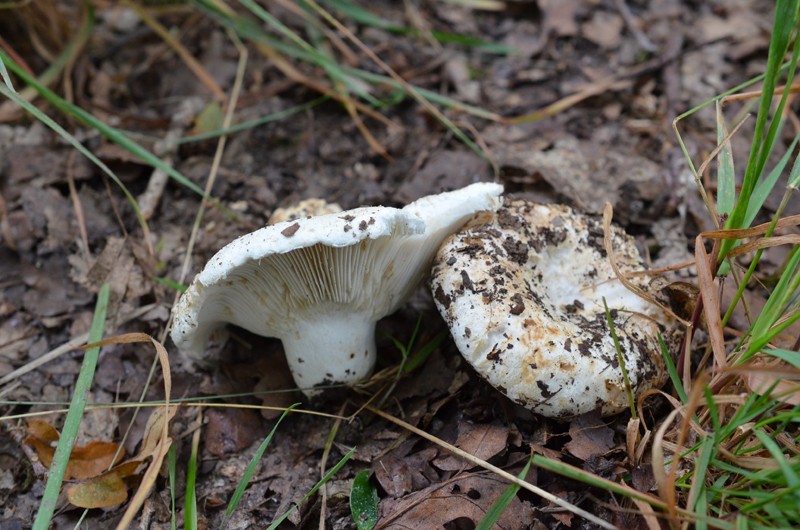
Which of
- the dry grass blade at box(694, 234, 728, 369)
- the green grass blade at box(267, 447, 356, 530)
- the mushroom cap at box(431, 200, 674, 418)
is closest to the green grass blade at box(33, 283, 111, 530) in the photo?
→ the green grass blade at box(267, 447, 356, 530)

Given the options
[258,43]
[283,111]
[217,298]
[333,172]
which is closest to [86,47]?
[258,43]

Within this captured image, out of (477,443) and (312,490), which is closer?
(312,490)

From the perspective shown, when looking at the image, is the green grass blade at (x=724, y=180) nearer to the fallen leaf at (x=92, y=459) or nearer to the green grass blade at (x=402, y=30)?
the green grass blade at (x=402, y=30)

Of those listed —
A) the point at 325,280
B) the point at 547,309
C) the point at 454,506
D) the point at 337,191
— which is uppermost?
the point at 325,280

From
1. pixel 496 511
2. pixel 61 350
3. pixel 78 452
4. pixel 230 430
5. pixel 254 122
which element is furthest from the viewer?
pixel 254 122

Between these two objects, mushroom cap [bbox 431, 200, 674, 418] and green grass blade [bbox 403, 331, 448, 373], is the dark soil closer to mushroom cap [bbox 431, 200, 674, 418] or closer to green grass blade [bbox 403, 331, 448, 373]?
green grass blade [bbox 403, 331, 448, 373]

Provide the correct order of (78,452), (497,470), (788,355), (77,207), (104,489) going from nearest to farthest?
(788,355)
(497,470)
(104,489)
(78,452)
(77,207)

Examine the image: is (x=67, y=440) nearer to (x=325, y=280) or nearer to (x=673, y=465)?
(x=325, y=280)

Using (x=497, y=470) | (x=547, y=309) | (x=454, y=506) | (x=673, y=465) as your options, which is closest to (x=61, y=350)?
(x=454, y=506)
